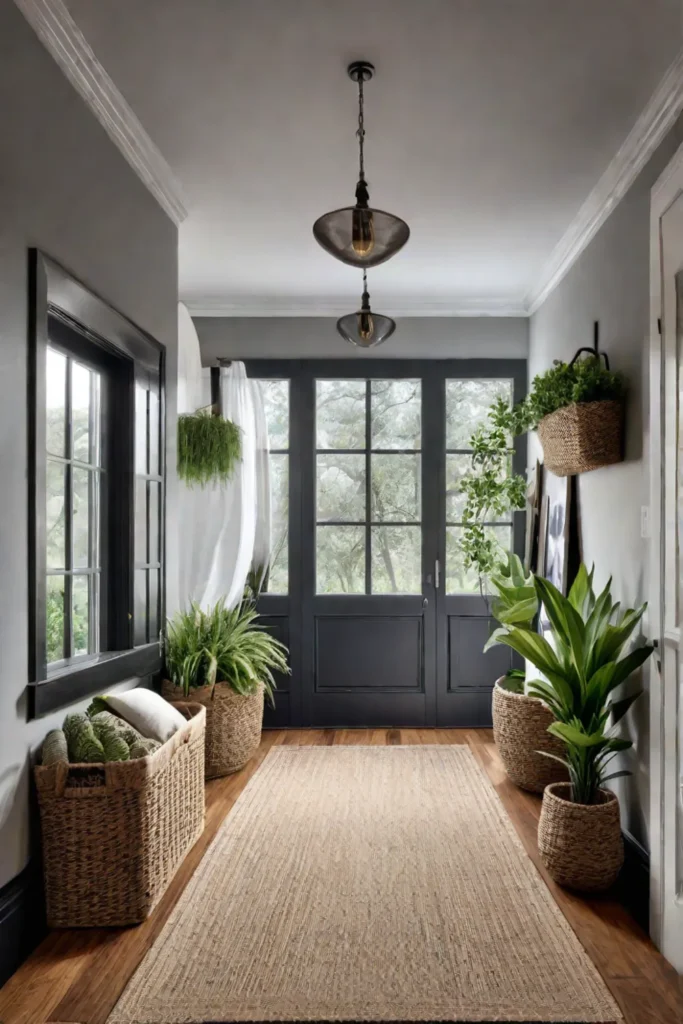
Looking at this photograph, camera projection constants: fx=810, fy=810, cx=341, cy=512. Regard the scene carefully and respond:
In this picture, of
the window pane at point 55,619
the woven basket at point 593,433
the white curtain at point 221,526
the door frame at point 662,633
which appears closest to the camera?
the door frame at point 662,633

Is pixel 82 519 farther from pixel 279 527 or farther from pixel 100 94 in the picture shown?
pixel 279 527

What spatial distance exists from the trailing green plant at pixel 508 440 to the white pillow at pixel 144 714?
2.08 m

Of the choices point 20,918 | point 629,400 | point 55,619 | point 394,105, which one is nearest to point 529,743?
point 629,400

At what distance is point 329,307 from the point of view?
213 inches

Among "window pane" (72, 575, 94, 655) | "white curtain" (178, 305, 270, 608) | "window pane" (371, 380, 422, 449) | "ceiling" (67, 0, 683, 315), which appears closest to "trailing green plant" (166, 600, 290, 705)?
"white curtain" (178, 305, 270, 608)

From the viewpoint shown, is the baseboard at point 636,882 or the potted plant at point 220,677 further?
the potted plant at point 220,677

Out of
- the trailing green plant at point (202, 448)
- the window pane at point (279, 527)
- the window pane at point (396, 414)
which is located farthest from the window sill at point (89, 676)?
the window pane at point (396, 414)

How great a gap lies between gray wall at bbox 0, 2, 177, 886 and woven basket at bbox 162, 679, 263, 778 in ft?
4.71

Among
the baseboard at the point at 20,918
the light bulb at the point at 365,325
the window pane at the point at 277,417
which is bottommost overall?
the baseboard at the point at 20,918

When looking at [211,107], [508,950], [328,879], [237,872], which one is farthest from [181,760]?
[211,107]

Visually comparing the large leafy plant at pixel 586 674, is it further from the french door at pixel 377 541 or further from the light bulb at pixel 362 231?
the french door at pixel 377 541

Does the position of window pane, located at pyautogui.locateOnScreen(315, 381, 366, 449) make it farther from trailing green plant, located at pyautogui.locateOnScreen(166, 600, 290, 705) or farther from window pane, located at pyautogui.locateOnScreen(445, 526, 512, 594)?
trailing green plant, located at pyautogui.locateOnScreen(166, 600, 290, 705)

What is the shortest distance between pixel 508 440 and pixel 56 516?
3.35 m

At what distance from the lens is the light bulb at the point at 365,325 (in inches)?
140
